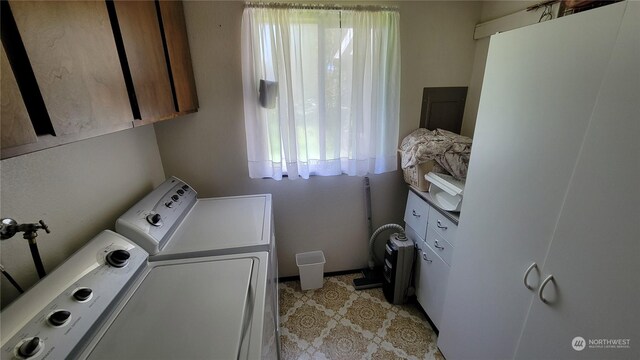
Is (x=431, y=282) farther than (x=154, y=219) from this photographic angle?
Yes

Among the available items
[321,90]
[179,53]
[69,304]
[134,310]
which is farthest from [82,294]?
[321,90]

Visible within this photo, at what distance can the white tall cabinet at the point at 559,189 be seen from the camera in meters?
0.69

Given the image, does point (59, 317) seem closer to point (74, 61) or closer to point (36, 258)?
point (36, 258)

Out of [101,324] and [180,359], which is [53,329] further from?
[180,359]

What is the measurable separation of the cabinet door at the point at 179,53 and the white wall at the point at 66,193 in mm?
387

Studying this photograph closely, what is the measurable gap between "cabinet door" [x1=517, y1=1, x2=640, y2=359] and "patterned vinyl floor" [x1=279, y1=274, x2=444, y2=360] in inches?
42.3

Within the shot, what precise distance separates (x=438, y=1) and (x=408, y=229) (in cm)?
173

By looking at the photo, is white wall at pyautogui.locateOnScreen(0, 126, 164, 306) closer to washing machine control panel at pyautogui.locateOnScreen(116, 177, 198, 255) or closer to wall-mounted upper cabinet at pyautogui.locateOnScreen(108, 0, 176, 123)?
washing machine control panel at pyautogui.locateOnScreen(116, 177, 198, 255)

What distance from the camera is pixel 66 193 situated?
1.08 m

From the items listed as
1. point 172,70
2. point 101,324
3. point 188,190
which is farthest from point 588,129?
point 188,190

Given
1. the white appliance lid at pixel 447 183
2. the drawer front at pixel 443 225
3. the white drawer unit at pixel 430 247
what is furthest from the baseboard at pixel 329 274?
the white appliance lid at pixel 447 183

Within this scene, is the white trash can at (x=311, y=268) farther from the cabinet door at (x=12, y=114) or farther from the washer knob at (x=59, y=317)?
the cabinet door at (x=12, y=114)

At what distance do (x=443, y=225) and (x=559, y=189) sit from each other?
78 cm

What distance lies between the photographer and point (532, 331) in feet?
3.24
